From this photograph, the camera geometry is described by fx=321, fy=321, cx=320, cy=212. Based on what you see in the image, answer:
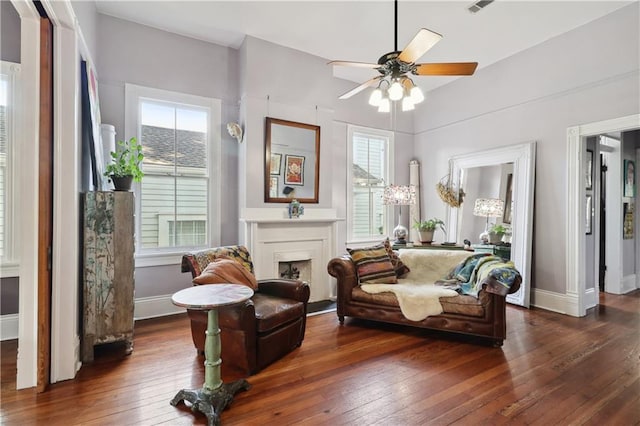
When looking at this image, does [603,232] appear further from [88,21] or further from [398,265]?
[88,21]

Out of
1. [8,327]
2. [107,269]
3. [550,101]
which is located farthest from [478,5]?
[8,327]

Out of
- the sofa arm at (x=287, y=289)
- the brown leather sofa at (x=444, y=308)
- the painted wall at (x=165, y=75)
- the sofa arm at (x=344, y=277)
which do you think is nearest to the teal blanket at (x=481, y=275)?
the brown leather sofa at (x=444, y=308)

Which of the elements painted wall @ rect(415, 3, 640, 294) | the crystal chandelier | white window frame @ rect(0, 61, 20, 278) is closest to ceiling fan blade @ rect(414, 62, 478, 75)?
the crystal chandelier

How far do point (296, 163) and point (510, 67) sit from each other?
A: 126 inches

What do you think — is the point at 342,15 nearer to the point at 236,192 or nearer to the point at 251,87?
the point at 251,87

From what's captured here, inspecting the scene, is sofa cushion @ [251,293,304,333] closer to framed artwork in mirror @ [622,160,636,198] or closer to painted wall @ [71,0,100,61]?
painted wall @ [71,0,100,61]

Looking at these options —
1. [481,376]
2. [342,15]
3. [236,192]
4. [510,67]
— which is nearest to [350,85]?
[342,15]

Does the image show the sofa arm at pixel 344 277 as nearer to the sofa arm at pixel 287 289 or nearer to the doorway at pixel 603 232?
the sofa arm at pixel 287 289

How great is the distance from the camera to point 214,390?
6.53 ft

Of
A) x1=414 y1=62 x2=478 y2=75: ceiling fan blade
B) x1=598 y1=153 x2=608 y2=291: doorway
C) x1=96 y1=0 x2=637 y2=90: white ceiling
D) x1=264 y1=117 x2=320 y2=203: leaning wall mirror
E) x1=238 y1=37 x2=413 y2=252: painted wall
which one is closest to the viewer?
x1=414 y1=62 x2=478 y2=75: ceiling fan blade

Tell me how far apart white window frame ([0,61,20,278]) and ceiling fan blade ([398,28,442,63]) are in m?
3.57

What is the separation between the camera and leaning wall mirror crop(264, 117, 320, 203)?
13.3 ft

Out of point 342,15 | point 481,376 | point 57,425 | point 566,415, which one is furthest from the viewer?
point 342,15

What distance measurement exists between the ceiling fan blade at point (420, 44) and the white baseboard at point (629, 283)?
16.4ft
